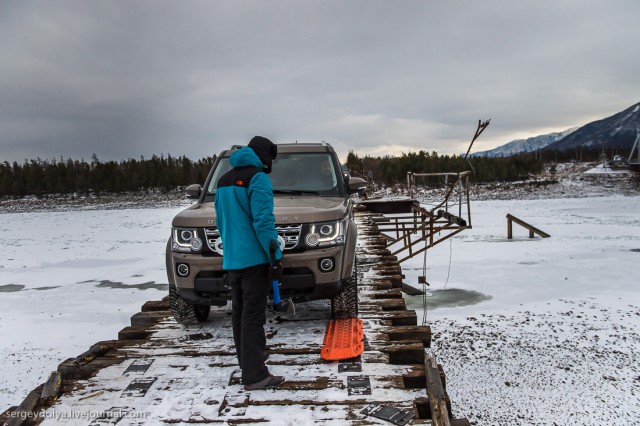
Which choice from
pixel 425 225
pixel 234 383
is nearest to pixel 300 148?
→ pixel 234 383

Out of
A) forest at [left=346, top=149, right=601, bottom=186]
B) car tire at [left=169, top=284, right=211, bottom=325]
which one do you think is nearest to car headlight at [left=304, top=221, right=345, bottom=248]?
car tire at [left=169, top=284, right=211, bottom=325]

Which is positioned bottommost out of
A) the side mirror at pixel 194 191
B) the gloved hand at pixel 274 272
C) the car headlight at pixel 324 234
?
the gloved hand at pixel 274 272

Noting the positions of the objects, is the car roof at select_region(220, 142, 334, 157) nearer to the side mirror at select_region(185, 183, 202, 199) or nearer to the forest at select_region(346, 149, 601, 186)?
the side mirror at select_region(185, 183, 202, 199)

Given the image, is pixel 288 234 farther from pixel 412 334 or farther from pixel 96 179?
pixel 96 179

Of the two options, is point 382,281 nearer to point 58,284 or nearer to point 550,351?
point 550,351

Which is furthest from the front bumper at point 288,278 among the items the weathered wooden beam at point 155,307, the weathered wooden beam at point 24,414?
the weathered wooden beam at point 155,307

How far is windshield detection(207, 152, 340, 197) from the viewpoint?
19.1 ft

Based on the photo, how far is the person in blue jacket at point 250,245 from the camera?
149 inches

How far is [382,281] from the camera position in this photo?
23.5 feet

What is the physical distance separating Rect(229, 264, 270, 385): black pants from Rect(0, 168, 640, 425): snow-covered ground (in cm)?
349

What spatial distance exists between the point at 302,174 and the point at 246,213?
2249 mm

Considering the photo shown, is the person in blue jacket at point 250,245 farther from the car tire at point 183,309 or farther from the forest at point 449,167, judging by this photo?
the forest at point 449,167

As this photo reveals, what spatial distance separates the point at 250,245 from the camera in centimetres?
386

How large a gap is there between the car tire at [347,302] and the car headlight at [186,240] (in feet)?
5.08
